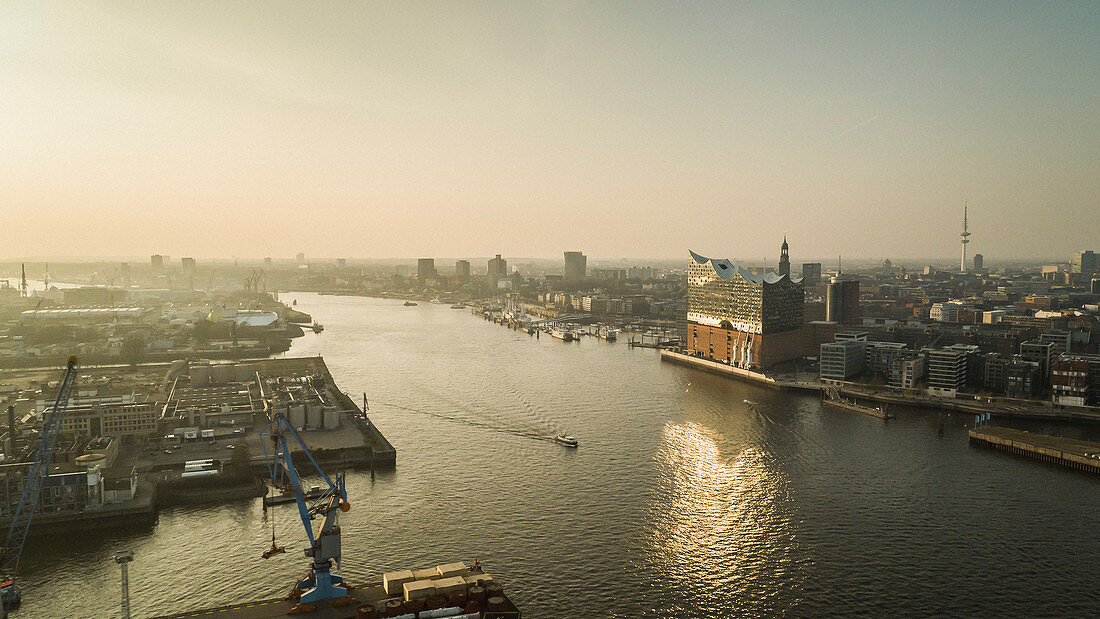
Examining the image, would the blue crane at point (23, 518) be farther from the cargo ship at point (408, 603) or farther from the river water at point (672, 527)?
the cargo ship at point (408, 603)

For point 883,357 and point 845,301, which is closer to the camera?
point 883,357

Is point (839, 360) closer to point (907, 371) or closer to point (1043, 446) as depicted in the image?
point (907, 371)

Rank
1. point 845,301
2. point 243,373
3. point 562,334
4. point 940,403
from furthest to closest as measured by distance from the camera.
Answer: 1. point 562,334
2. point 845,301
3. point 243,373
4. point 940,403

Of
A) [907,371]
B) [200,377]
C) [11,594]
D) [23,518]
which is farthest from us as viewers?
[200,377]

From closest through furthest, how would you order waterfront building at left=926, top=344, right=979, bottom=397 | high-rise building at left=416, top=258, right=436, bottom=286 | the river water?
the river water, waterfront building at left=926, top=344, right=979, bottom=397, high-rise building at left=416, top=258, right=436, bottom=286

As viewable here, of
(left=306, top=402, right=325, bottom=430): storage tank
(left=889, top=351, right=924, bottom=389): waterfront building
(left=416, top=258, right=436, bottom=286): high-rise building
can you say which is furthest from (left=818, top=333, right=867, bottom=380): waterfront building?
(left=416, top=258, right=436, bottom=286): high-rise building

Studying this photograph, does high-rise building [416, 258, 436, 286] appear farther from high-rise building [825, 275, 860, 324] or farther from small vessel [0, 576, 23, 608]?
small vessel [0, 576, 23, 608]

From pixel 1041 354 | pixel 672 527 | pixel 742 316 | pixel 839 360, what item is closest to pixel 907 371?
pixel 839 360
